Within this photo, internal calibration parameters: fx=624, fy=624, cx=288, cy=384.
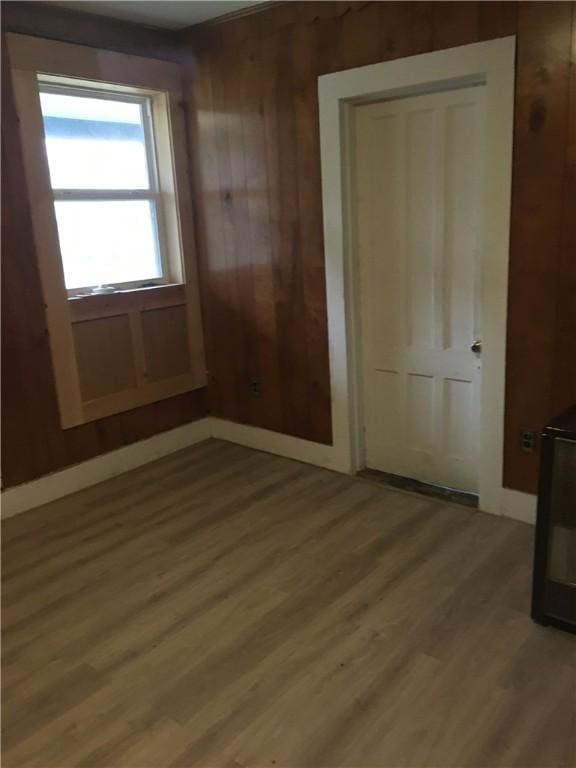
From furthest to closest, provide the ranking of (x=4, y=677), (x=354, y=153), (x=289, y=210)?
Answer: (x=289, y=210), (x=354, y=153), (x=4, y=677)

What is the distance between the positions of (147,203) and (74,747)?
3062mm

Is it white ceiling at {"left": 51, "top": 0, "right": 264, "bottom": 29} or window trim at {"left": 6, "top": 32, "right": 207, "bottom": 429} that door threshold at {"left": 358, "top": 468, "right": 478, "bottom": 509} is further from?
white ceiling at {"left": 51, "top": 0, "right": 264, "bottom": 29}

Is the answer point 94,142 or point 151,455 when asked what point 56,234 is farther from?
point 151,455

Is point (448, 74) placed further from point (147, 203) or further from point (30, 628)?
point (30, 628)

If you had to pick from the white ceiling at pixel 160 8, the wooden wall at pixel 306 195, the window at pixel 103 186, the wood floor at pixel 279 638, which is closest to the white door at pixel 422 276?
the wooden wall at pixel 306 195

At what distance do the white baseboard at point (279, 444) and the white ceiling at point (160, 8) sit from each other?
2.45 m

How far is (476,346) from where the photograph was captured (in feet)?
10.2

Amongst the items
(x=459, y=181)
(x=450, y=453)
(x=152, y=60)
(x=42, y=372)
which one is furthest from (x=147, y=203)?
(x=450, y=453)

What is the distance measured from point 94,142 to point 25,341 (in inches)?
48.7

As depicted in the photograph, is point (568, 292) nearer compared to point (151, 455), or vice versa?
point (568, 292)

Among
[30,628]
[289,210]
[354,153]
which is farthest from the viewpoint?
[289,210]

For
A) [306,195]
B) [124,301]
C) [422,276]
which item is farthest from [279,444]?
[306,195]

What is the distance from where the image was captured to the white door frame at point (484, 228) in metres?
2.69

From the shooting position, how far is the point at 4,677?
7.15 ft
